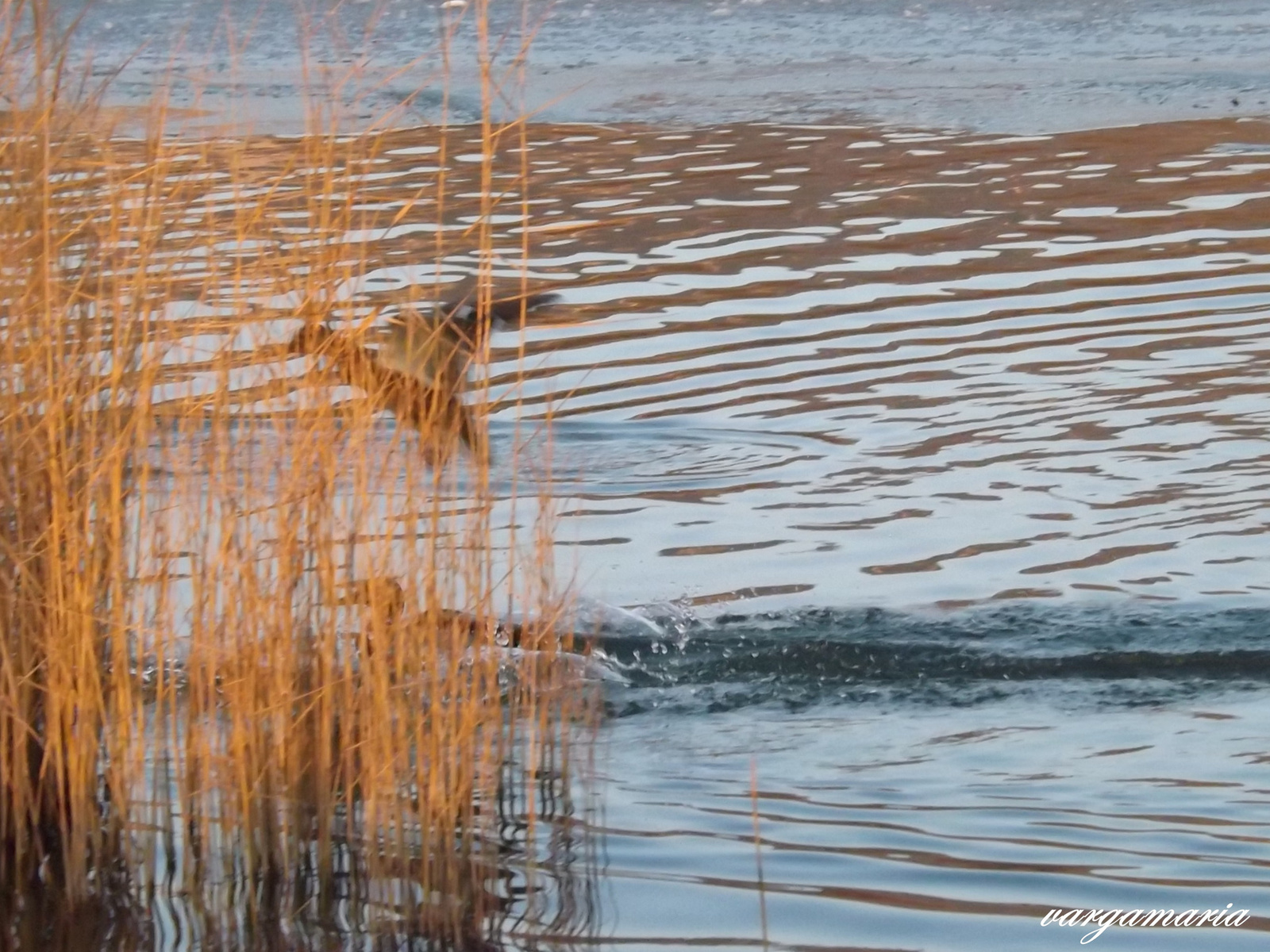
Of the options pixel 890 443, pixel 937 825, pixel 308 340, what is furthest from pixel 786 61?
pixel 308 340

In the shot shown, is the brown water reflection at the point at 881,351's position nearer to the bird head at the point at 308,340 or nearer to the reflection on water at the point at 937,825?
the bird head at the point at 308,340

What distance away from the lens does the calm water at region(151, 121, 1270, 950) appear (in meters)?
3.86

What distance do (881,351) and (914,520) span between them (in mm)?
1944

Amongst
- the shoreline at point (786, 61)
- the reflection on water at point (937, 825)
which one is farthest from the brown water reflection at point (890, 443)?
the shoreline at point (786, 61)

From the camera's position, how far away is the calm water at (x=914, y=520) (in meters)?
3.86

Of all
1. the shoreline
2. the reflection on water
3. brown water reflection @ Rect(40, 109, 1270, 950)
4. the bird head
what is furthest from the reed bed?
the shoreline

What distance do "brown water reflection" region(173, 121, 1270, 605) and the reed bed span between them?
0.24m

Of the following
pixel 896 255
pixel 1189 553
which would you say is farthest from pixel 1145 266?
pixel 1189 553

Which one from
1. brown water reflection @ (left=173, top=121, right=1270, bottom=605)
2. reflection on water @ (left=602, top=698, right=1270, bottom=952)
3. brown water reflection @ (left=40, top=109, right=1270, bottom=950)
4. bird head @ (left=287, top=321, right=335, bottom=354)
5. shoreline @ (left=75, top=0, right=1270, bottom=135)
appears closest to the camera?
bird head @ (left=287, top=321, right=335, bottom=354)

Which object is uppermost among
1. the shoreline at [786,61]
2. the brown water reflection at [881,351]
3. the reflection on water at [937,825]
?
the shoreline at [786,61]

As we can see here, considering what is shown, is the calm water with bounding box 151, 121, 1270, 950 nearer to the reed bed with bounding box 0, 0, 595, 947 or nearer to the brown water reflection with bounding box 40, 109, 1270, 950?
the brown water reflection with bounding box 40, 109, 1270, 950

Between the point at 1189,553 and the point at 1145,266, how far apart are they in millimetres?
3523

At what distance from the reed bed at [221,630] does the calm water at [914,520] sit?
19 cm

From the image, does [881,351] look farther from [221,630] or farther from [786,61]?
[786,61]
